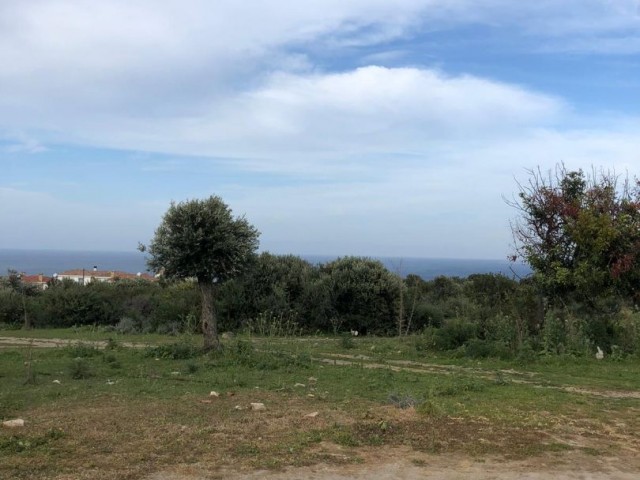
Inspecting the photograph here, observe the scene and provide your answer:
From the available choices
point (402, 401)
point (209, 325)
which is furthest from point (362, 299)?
point (402, 401)

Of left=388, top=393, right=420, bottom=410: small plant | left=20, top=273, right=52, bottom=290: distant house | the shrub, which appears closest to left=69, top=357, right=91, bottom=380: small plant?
left=388, top=393, right=420, bottom=410: small plant

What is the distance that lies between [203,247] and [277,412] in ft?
21.4

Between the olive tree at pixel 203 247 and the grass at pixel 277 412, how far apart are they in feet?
5.75

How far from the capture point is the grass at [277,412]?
6.18 m

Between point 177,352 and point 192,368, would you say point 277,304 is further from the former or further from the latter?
point 192,368

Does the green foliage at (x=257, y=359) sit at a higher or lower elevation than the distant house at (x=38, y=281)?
lower

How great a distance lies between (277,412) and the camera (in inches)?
314

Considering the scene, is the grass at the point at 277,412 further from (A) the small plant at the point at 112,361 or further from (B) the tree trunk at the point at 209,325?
(B) the tree trunk at the point at 209,325

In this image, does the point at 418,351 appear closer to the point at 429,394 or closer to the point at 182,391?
the point at 429,394

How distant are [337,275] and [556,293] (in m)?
11.5

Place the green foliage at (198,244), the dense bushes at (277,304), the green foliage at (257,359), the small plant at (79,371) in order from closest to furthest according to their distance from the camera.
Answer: the small plant at (79,371)
the green foliage at (257,359)
the green foliage at (198,244)
the dense bushes at (277,304)

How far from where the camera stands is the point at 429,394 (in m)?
9.28

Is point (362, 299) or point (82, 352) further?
point (362, 299)

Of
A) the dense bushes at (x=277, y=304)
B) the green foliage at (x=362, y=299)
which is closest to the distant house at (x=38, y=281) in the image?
the dense bushes at (x=277, y=304)
